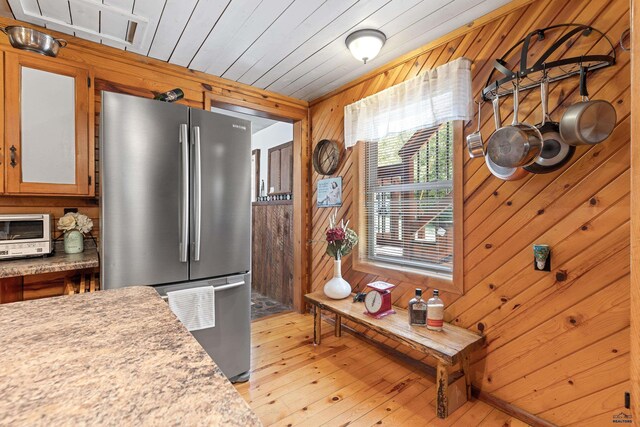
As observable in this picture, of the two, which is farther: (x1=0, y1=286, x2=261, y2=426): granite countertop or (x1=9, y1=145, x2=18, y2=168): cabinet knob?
(x1=9, y1=145, x2=18, y2=168): cabinet knob

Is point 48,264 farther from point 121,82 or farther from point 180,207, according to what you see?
point 121,82

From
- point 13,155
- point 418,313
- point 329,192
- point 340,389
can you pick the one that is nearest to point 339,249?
point 329,192

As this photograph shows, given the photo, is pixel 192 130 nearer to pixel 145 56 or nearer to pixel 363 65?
pixel 145 56

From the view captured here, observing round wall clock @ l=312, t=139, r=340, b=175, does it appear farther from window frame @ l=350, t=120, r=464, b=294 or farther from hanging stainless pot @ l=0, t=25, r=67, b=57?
hanging stainless pot @ l=0, t=25, r=67, b=57

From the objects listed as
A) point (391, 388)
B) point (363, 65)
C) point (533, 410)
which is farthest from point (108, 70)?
point (533, 410)

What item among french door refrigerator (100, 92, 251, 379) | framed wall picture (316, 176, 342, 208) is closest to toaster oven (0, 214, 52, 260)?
french door refrigerator (100, 92, 251, 379)

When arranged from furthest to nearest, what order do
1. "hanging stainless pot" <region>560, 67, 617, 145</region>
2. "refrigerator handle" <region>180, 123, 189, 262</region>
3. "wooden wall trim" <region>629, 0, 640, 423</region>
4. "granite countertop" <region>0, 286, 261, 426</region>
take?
"refrigerator handle" <region>180, 123, 189, 262</region> → "hanging stainless pot" <region>560, 67, 617, 145</region> → "wooden wall trim" <region>629, 0, 640, 423</region> → "granite countertop" <region>0, 286, 261, 426</region>

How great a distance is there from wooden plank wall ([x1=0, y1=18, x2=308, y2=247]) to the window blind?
1517mm

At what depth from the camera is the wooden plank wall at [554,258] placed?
4.98ft

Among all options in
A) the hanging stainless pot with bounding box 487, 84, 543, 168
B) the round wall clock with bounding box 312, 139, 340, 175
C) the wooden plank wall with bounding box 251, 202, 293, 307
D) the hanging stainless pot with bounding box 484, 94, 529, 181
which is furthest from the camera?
the wooden plank wall with bounding box 251, 202, 293, 307

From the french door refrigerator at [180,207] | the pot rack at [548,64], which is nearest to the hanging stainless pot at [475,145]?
the pot rack at [548,64]

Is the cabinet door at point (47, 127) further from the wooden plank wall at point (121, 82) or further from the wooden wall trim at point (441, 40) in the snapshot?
the wooden wall trim at point (441, 40)

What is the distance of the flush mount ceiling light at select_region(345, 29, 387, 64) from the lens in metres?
2.13

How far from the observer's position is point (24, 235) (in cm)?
188
